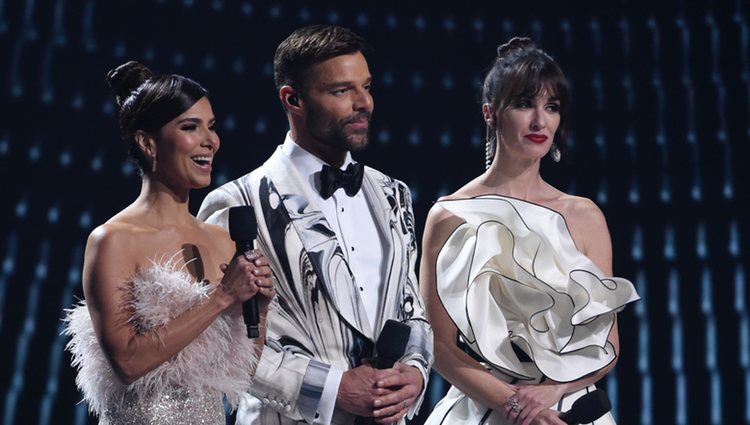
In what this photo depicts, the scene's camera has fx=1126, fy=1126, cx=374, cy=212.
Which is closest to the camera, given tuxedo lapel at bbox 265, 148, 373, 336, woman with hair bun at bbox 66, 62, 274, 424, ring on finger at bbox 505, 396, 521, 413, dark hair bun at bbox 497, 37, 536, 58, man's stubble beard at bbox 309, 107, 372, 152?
woman with hair bun at bbox 66, 62, 274, 424

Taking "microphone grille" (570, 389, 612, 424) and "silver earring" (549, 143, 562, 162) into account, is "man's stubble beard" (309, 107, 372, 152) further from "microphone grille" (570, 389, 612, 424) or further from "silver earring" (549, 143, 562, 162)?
"microphone grille" (570, 389, 612, 424)

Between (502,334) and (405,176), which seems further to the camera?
(405,176)

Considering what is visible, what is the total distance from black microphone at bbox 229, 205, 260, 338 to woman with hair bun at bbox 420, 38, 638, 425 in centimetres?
72

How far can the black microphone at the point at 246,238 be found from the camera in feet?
6.69

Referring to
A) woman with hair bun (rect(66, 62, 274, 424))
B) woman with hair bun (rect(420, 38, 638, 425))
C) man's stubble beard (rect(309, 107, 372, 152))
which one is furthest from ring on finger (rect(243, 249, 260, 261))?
woman with hair bun (rect(420, 38, 638, 425))

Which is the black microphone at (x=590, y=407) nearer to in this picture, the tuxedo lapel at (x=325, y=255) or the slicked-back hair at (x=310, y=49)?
the tuxedo lapel at (x=325, y=255)

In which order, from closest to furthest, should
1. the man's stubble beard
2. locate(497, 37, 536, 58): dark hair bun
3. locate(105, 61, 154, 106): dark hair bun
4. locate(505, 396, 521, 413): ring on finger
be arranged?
1. locate(105, 61, 154, 106): dark hair bun
2. the man's stubble beard
3. locate(505, 396, 521, 413): ring on finger
4. locate(497, 37, 536, 58): dark hair bun

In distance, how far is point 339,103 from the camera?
8.10ft

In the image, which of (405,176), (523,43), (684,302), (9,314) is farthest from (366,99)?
(684,302)

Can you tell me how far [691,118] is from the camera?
413 cm

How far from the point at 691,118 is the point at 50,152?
2.27 m

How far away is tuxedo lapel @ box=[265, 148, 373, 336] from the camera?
235cm

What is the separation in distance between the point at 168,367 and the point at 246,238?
11.1 inches

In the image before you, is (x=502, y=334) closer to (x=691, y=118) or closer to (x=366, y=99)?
(x=366, y=99)
